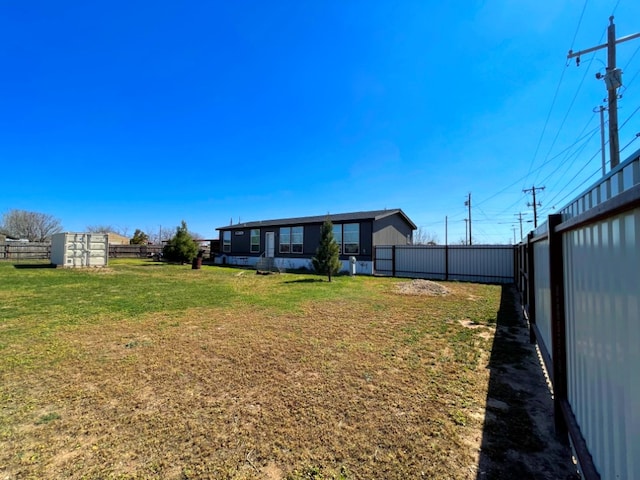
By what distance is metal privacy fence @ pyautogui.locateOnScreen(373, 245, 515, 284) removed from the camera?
513 inches

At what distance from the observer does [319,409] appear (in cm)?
259

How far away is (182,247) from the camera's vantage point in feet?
65.0

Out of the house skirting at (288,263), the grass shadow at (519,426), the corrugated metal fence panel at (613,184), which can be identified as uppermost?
the corrugated metal fence panel at (613,184)

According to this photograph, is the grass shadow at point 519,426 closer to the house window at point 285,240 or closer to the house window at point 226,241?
the house window at point 285,240

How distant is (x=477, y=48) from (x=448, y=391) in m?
9.35

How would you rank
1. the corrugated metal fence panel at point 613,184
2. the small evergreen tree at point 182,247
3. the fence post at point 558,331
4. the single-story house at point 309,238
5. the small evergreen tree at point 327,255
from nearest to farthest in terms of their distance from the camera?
the corrugated metal fence panel at point 613,184 < the fence post at point 558,331 < the small evergreen tree at point 327,255 < the single-story house at point 309,238 < the small evergreen tree at point 182,247

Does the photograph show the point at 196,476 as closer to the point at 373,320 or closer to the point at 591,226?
the point at 591,226

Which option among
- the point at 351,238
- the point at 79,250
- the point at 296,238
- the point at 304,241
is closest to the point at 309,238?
the point at 304,241

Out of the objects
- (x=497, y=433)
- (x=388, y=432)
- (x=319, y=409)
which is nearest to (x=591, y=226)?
(x=497, y=433)

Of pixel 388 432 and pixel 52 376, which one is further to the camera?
pixel 52 376

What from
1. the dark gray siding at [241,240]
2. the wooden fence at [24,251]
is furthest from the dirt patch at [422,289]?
the wooden fence at [24,251]

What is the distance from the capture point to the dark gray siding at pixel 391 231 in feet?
52.9

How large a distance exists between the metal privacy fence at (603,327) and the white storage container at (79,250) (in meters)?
20.4

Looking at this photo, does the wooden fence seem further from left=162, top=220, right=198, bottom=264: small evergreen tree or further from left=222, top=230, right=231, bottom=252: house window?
left=222, top=230, right=231, bottom=252: house window
